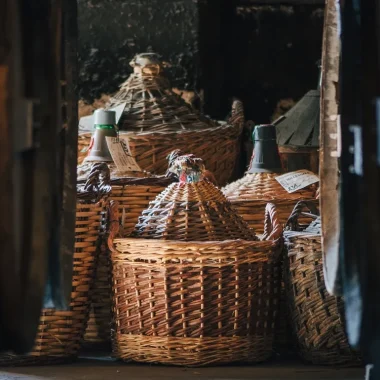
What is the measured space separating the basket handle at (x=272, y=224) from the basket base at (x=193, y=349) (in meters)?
0.33

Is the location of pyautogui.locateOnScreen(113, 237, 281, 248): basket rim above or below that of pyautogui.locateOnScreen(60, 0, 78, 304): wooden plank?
below

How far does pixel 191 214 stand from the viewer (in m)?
3.50

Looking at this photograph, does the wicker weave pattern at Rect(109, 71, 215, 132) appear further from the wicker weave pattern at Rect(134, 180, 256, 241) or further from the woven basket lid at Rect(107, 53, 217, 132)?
the wicker weave pattern at Rect(134, 180, 256, 241)

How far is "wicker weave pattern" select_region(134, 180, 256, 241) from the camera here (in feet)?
11.4

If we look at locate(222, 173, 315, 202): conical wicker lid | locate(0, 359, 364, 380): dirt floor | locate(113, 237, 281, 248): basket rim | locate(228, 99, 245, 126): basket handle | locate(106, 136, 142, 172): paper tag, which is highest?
locate(228, 99, 245, 126): basket handle

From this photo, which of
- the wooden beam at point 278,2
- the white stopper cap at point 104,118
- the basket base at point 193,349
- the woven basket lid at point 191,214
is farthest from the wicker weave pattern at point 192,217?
the wooden beam at point 278,2

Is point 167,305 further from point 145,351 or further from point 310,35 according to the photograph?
point 310,35

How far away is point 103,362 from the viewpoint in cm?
364

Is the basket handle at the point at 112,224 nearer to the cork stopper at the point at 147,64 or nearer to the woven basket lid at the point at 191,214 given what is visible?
the woven basket lid at the point at 191,214

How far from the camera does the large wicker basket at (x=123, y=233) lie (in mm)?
3797

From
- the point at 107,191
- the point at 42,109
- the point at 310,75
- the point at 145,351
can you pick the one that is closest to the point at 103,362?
the point at 145,351

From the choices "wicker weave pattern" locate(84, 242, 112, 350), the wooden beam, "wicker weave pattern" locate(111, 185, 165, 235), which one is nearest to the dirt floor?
"wicker weave pattern" locate(84, 242, 112, 350)

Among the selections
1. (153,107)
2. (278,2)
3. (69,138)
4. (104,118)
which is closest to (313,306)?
(104,118)

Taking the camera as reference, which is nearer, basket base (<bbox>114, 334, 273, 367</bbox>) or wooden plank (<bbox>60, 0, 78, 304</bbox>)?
wooden plank (<bbox>60, 0, 78, 304</bbox>)
